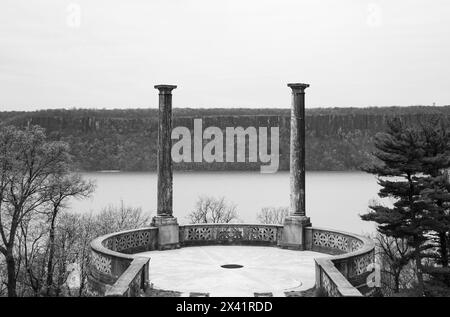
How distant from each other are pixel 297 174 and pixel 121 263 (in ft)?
25.3

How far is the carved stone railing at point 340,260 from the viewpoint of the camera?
1103 centimetres

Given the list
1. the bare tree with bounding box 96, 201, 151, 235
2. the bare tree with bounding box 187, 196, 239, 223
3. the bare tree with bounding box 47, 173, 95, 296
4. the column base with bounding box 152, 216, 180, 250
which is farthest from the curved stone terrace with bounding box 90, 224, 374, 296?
the bare tree with bounding box 187, 196, 239, 223

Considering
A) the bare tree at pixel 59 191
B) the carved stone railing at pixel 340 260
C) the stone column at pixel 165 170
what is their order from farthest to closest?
the bare tree at pixel 59 191 → the stone column at pixel 165 170 → the carved stone railing at pixel 340 260

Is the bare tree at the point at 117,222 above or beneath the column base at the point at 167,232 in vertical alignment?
→ beneath

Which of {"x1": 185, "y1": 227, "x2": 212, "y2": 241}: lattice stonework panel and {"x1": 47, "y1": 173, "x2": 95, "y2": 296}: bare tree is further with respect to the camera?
{"x1": 47, "y1": 173, "x2": 95, "y2": 296}: bare tree

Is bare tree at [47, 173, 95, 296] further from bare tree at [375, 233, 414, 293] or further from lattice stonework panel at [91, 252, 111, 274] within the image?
lattice stonework panel at [91, 252, 111, 274]

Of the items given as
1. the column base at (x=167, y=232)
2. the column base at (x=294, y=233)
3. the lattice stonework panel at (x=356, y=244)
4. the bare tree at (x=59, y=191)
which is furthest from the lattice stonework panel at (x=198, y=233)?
the bare tree at (x=59, y=191)

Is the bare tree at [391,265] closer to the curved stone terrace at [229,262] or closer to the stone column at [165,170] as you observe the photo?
the curved stone terrace at [229,262]

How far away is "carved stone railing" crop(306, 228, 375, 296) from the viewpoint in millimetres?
11031

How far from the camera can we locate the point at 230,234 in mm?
21031

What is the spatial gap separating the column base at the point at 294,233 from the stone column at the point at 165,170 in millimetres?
3662

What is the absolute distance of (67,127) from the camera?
89875mm

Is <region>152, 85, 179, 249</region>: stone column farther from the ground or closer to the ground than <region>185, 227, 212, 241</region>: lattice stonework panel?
farther from the ground

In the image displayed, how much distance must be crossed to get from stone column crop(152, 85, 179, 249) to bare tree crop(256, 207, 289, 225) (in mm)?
41543
